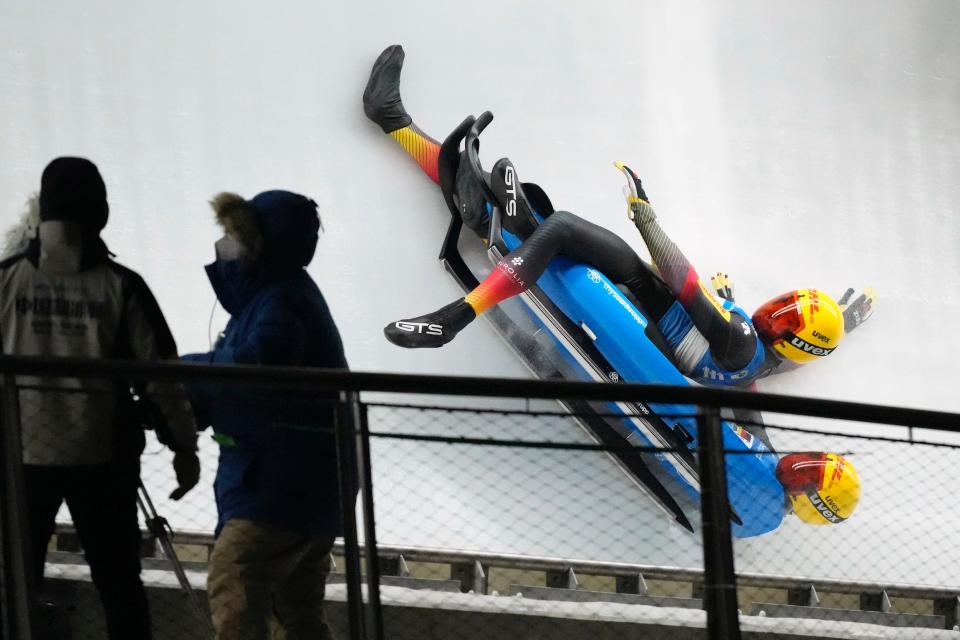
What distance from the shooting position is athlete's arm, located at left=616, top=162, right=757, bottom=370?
429cm

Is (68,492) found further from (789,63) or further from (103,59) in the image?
(789,63)

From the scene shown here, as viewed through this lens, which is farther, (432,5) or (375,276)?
(432,5)

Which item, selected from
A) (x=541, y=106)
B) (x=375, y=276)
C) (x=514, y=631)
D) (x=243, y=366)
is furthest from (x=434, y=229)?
(x=243, y=366)

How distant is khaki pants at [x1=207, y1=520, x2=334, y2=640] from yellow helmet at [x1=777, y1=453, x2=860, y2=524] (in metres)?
1.56

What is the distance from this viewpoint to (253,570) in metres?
2.26

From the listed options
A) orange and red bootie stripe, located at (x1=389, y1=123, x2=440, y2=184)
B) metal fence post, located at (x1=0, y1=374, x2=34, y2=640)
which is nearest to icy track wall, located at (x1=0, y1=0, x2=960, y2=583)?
orange and red bootie stripe, located at (x1=389, y1=123, x2=440, y2=184)

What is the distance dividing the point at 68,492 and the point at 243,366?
41cm

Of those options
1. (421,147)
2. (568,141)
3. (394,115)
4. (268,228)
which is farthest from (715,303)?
(268,228)

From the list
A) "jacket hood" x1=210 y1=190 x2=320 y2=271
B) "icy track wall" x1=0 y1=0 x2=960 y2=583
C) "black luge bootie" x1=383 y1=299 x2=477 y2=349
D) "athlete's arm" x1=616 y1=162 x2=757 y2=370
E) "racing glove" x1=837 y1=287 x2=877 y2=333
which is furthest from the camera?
"racing glove" x1=837 y1=287 x2=877 y2=333

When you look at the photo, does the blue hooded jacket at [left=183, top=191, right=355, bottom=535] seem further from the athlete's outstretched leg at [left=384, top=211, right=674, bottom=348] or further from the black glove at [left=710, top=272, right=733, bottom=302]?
the black glove at [left=710, top=272, right=733, bottom=302]

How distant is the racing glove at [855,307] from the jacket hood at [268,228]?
3005 millimetres

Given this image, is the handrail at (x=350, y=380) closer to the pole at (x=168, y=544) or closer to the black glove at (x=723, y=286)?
the pole at (x=168, y=544)

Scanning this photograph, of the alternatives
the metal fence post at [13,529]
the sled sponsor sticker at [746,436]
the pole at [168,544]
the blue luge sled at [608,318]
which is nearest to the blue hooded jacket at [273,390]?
the pole at [168,544]

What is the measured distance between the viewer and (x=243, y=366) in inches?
83.8
